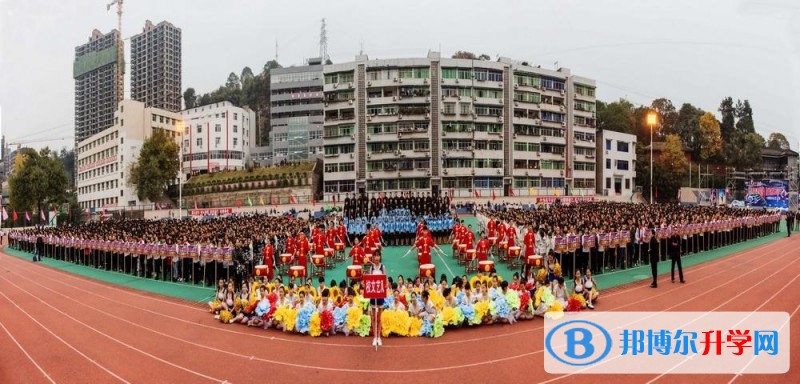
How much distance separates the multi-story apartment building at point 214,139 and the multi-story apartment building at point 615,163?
53005 mm

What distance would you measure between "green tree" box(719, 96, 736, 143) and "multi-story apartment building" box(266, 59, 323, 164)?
194 ft

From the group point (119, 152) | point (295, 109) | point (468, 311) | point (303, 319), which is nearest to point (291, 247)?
point (303, 319)

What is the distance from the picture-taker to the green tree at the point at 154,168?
53.9 meters

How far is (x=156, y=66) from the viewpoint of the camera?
126562mm

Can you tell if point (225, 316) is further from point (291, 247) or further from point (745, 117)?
point (745, 117)

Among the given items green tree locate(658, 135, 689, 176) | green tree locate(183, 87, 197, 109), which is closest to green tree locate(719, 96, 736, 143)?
green tree locate(658, 135, 689, 176)

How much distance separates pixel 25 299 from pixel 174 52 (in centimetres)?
13362

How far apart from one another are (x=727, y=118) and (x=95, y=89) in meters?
151

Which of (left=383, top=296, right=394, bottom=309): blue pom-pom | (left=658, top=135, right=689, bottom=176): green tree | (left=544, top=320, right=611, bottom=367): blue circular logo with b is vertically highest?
(left=658, top=135, right=689, bottom=176): green tree

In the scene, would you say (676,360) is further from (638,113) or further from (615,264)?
(638,113)

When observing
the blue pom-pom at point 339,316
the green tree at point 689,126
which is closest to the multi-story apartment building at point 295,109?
the green tree at point 689,126

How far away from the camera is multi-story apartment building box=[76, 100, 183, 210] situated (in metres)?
60.3

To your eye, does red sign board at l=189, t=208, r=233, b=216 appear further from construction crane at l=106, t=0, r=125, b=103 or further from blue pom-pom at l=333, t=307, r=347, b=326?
construction crane at l=106, t=0, r=125, b=103

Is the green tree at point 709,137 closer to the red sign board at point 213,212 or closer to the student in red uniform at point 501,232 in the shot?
the student in red uniform at point 501,232
